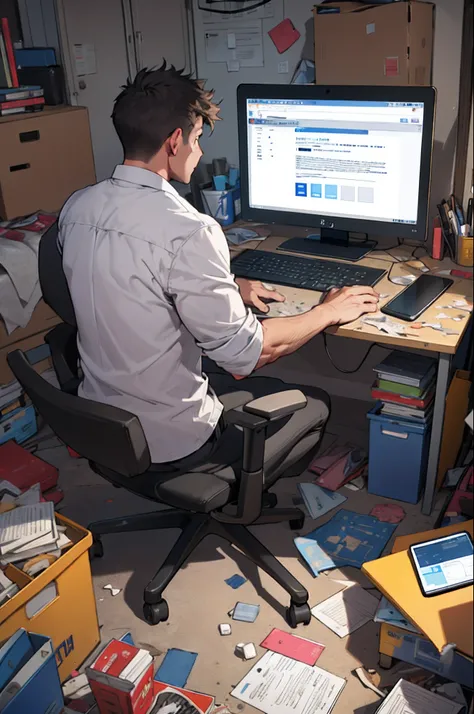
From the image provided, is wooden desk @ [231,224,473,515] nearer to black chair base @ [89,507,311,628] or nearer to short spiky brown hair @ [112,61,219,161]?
black chair base @ [89,507,311,628]

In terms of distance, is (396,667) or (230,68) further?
(230,68)

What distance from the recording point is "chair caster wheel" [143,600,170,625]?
1996 mm

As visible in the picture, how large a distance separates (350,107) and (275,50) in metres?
0.61

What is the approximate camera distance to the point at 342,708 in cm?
175

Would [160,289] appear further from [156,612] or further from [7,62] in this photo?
[7,62]

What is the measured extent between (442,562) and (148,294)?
87 cm

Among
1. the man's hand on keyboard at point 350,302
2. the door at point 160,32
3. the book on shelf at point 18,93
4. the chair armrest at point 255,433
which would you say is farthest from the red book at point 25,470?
the door at point 160,32

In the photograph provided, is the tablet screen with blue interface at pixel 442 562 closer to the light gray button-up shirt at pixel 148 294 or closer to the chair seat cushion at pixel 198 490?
the chair seat cushion at pixel 198 490

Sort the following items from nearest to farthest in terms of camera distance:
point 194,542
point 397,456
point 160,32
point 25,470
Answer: point 194,542 < point 397,456 < point 25,470 < point 160,32

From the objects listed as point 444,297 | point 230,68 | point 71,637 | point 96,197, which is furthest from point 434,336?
point 230,68

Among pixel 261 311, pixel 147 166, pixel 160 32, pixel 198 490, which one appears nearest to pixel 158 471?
pixel 198 490

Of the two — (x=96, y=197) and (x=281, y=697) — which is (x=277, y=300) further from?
(x=281, y=697)

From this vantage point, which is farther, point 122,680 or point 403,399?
point 403,399

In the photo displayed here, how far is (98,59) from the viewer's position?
2830mm
